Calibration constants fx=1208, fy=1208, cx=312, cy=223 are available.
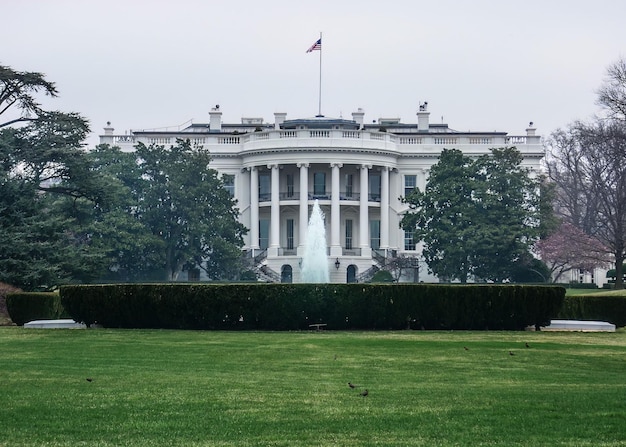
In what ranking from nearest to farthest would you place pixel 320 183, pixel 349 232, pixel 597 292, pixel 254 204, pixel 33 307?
pixel 33 307 < pixel 597 292 < pixel 254 204 < pixel 320 183 < pixel 349 232

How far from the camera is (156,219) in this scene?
241ft

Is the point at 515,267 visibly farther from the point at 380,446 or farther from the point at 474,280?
the point at 380,446

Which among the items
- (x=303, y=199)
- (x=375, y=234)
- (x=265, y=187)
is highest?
(x=265, y=187)

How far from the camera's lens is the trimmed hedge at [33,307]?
33656 millimetres

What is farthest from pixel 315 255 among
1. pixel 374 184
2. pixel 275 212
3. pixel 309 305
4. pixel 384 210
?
pixel 309 305

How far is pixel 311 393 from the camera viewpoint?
16219 millimetres

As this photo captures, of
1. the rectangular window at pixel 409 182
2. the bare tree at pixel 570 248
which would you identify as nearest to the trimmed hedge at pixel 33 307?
the bare tree at pixel 570 248

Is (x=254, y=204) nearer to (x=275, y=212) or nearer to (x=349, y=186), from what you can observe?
(x=275, y=212)

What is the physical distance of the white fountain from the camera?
217ft

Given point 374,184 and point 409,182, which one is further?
point 374,184

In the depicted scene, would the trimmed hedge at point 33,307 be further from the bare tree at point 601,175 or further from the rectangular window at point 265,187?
the rectangular window at point 265,187

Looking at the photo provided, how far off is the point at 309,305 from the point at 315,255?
1611 inches

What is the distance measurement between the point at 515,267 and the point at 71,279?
31.9 meters

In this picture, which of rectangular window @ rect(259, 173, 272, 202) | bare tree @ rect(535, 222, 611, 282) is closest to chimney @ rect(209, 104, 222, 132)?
rectangular window @ rect(259, 173, 272, 202)
